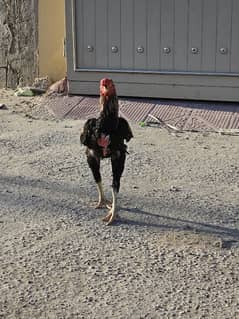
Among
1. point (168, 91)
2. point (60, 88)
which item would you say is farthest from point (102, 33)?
point (168, 91)

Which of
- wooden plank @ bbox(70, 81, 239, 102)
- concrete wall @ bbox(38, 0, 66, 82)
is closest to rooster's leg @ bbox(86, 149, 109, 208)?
wooden plank @ bbox(70, 81, 239, 102)

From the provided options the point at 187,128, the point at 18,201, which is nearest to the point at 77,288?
the point at 18,201

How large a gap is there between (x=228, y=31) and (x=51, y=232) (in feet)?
12.3

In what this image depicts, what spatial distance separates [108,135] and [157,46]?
11.3ft

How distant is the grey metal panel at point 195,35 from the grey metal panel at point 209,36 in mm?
44

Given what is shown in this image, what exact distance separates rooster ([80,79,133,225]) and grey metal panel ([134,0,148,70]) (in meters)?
3.30

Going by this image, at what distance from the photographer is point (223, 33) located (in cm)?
755

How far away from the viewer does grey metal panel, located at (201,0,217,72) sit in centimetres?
751

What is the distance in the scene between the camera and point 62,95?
8281 mm

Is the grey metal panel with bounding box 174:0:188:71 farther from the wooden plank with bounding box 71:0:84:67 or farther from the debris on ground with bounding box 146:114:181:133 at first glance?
the wooden plank with bounding box 71:0:84:67

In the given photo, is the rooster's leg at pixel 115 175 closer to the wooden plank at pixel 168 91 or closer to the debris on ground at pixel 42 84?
the wooden plank at pixel 168 91

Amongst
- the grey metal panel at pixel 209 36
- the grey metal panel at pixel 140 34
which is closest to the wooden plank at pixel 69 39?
the grey metal panel at pixel 140 34

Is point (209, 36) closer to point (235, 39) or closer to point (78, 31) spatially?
point (235, 39)

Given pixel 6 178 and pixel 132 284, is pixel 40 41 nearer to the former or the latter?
pixel 6 178
